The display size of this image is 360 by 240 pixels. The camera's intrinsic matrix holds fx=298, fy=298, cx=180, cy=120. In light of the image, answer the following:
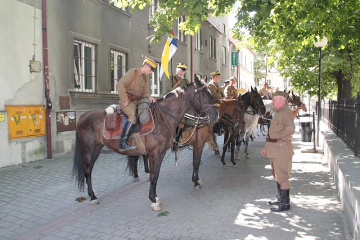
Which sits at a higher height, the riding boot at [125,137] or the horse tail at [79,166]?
the riding boot at [125,137]

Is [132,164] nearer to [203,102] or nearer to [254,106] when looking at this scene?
[203,102]

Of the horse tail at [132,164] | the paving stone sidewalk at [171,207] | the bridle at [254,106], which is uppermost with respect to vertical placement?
the bridle at [254,106]

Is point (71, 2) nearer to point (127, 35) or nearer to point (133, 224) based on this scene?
point (127, 35)

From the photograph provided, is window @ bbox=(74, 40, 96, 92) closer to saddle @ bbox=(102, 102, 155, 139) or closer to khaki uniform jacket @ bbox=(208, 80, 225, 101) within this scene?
khaki uniform jacket @ bbox=(208, 80, 225, 101)

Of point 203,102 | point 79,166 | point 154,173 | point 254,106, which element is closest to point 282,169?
point 203,102

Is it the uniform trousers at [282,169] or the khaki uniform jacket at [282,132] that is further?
the uniform trousers at [282,169]

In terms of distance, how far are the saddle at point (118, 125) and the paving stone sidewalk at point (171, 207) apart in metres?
1.29

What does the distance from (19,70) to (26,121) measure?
1.43 m

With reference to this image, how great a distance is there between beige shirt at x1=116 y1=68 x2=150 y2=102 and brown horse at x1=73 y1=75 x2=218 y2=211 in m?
0.38

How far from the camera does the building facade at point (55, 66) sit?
805cm

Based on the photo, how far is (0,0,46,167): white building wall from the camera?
7.85 m

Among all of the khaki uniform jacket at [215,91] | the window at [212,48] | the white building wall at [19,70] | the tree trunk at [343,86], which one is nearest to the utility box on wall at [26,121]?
A: the white building wall at [19,70]

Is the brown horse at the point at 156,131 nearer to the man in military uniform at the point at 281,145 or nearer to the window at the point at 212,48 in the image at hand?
the man in military uniform at the point at 281,145

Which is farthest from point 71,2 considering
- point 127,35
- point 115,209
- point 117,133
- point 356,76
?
point 356,76
